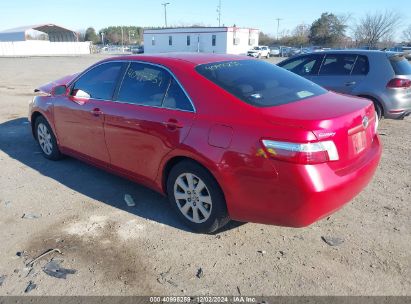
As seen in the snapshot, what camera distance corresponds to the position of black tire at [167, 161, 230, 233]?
3.17m

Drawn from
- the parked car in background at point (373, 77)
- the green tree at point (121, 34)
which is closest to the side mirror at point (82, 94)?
the parked car in background at point (373, 77)

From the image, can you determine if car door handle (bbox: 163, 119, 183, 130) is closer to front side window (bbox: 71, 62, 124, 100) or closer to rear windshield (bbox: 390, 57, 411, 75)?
front side window (bbox: 71, 62, 124, 100)

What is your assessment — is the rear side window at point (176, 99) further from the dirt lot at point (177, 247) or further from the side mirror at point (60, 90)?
the side mirror at point (60, 90)

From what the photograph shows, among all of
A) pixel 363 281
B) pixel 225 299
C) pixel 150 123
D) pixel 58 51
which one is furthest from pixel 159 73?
pixel 58 51

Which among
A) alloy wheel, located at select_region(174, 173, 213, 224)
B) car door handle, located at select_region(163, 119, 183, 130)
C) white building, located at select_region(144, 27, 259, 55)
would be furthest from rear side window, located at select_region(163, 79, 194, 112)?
white building, located at select_region(144, 27, 259, 55)

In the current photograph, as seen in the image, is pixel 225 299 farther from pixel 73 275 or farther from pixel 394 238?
pixel 394 238

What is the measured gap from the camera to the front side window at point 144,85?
3.58 metres

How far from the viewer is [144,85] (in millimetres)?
3777

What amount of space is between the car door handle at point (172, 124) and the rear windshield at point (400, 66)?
527 centimetres

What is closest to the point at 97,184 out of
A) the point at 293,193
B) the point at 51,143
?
the point at 51,143

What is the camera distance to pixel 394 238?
131 inches

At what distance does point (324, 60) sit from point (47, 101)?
214 inches

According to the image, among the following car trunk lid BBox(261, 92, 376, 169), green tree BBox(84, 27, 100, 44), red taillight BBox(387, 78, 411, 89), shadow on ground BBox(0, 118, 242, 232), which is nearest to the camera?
car trunk lid BBox(261, 92, 376, 169)

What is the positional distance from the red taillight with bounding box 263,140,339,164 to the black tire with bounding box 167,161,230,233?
0.67m
